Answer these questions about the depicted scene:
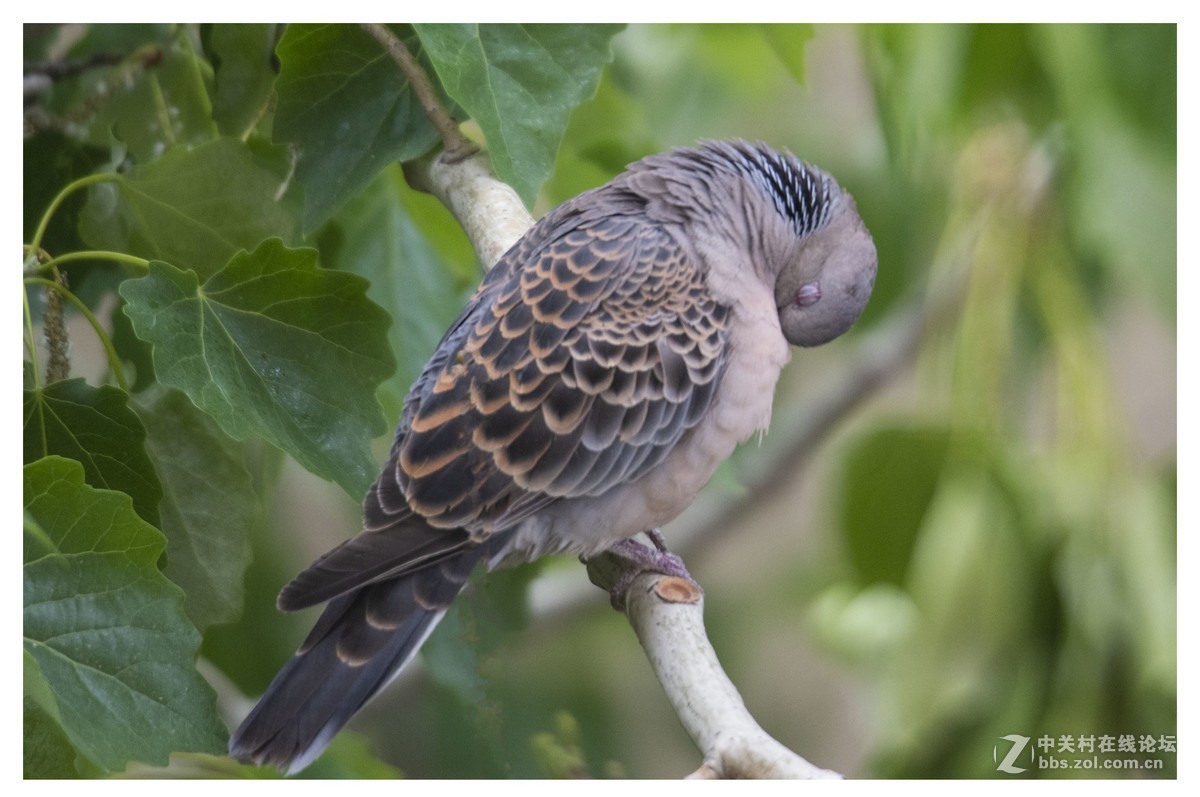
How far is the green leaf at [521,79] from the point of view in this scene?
3.93ft

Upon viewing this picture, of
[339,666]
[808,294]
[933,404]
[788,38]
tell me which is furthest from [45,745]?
[933,404]

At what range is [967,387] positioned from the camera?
1.63 m

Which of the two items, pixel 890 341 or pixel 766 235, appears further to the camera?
pixel 890 341

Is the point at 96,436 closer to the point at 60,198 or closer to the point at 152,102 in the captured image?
the point at 60,198

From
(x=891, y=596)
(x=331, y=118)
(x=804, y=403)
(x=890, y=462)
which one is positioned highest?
(x=331, y=118)

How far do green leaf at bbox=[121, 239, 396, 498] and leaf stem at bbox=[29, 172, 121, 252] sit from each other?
0.54 feet

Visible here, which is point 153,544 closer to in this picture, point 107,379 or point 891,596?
point 107,379

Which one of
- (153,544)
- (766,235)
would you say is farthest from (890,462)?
(153,544)

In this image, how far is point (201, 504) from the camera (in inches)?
48.4

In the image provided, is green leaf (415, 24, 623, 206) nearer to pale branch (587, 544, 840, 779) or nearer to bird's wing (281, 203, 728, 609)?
bird's wing (281, 203, 728, 609)

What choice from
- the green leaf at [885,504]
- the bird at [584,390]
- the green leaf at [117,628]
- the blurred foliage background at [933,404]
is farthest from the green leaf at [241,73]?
the green leaf at [885,504]

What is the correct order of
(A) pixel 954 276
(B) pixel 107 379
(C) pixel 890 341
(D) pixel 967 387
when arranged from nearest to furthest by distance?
(B) pixel 107 379 < (D) pixel 967 387 < (A) pixel 954 276 < (C) pixel 890 341
